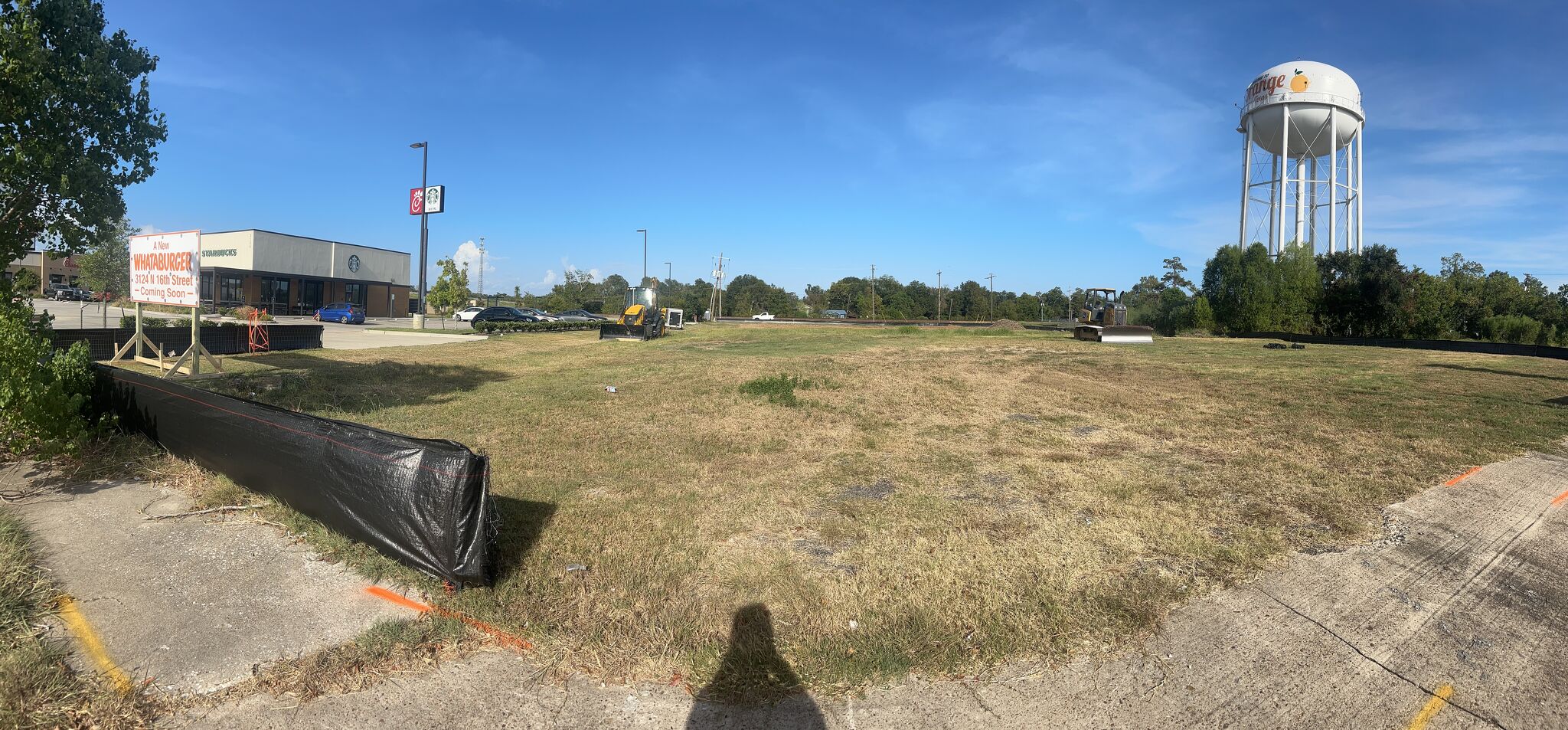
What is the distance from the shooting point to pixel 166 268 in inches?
482

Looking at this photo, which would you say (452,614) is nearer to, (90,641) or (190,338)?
(90,641)

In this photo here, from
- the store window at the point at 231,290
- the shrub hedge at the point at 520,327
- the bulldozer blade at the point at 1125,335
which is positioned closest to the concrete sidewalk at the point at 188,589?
the bulldozer blade at the point at 1125,335

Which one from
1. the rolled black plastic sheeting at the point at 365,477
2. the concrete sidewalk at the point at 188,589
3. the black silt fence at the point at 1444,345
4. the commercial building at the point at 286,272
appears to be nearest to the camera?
the concrete sidewalk at the point at 188,589

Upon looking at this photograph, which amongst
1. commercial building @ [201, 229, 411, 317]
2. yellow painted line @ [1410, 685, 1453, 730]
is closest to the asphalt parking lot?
commercial building @ [201, 229, 411, 317]

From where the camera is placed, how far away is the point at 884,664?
12.3 feet

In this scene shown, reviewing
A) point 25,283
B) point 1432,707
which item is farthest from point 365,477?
point 25,283

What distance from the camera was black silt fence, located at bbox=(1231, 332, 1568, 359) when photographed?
78.1 feet

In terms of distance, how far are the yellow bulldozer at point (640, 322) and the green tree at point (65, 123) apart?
20114 millimetres

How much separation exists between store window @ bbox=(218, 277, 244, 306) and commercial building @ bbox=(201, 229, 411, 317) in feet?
0.18

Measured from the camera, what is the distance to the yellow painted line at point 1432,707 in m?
3.26

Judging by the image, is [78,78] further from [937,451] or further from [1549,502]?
[1549,502]

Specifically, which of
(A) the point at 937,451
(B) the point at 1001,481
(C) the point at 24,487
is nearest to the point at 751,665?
(B) the point at 1001,481

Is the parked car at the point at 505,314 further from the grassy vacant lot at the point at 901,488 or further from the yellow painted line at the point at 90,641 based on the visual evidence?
the yellow painted line at the point at 90,641

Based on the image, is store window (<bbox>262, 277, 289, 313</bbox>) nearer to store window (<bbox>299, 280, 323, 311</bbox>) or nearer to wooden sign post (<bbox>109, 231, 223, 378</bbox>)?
store window (<bbox>299, 280, 323, 311</bbox>)
